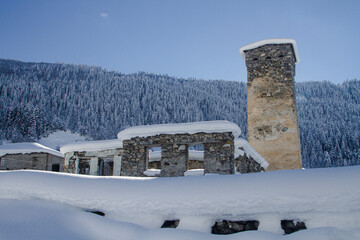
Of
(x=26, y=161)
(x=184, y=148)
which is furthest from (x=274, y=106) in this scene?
(x=26, y=161)

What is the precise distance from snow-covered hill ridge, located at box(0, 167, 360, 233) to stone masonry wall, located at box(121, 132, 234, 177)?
6.60 m

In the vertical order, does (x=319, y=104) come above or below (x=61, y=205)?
above

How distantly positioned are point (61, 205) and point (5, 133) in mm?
49054

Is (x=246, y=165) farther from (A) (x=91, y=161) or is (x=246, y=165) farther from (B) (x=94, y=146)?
(A) (x=91, y=161)

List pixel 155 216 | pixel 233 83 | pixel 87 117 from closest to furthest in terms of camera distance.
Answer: pixel 155 216
pixel 87 117
pixel 233 83

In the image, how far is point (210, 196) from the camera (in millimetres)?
3229

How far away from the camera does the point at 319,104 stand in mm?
68875

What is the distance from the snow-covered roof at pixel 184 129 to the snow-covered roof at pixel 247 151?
1.11 ft

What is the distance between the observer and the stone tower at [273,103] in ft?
40.8

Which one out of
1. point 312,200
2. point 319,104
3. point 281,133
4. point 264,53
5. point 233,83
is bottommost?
point 312,200

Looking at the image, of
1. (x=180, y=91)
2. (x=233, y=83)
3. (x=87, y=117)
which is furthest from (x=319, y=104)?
(x=87, y=117)

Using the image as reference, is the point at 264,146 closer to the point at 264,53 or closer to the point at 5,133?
the point at 264,53

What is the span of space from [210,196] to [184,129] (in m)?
7.29

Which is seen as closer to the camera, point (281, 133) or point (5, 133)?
point (281, 133)
